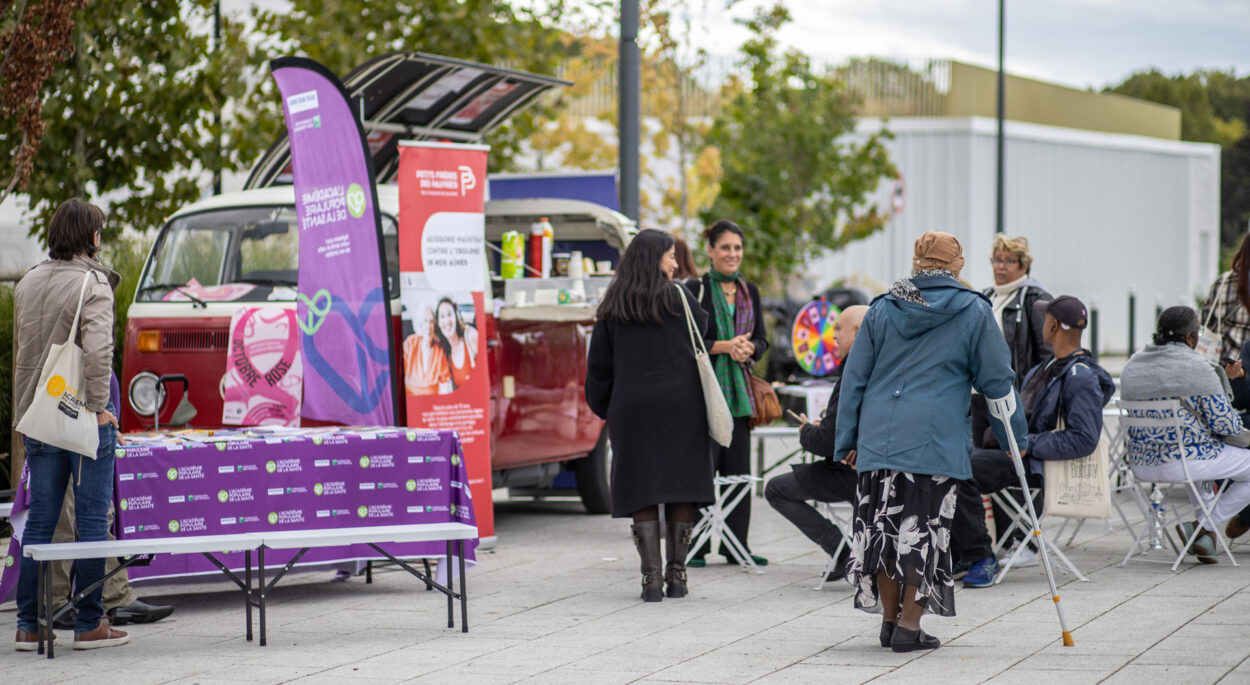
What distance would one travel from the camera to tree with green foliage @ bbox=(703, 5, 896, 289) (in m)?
24.2

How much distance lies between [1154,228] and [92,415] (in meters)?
36.8

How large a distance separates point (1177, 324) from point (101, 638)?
5695 millimetres

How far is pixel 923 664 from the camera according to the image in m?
5.86

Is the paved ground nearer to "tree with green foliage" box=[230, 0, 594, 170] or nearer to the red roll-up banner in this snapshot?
the red roll-up banner

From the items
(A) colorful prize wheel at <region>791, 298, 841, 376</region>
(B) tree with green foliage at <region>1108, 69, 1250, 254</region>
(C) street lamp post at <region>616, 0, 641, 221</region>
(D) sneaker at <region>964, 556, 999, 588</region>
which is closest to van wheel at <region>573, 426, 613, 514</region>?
(C) street lamp post at <region>616, 0, 641, 221</region>

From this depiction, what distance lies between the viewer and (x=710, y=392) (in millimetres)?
7426

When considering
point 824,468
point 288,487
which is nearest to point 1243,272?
point 824,468

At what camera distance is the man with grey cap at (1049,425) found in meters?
7.53

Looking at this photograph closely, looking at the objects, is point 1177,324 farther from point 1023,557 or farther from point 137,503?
point 137,503

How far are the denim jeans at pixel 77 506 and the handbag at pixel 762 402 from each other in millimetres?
3418

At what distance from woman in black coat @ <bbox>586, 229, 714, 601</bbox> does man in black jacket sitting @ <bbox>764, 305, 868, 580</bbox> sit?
517 millimetres

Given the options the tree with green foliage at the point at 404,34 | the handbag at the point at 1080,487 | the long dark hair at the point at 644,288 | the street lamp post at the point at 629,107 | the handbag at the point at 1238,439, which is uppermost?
the tree with green foliage at the point at 404,34

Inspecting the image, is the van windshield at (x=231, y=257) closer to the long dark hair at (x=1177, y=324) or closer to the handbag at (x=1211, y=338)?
the long dark hair at (x=1177, y=324)

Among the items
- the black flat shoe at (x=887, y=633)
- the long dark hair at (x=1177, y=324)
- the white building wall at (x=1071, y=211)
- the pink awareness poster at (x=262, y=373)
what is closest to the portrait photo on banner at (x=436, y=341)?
the pink awareness poster at (x=262, y=373)
